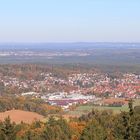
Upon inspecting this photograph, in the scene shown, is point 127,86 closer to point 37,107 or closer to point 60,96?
point 60,96

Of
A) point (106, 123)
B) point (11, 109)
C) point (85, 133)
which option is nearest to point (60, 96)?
point (11, 109)

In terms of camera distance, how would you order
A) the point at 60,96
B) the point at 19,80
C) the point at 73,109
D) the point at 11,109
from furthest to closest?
the point at 19,80, the point at 60,96, the point at 73,109, the point at 11,109

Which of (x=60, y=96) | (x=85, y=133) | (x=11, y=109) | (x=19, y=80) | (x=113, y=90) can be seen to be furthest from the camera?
(x=19, y=80)

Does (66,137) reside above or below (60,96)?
above

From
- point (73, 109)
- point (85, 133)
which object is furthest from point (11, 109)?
point (85, 133)

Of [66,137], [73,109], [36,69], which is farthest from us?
[36,69]

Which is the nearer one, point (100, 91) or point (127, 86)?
point (100, 91)

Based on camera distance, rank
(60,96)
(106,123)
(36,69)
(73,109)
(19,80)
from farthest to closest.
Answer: (36,69) < (19,80) < (60,96) < (73,109) < (106,123)

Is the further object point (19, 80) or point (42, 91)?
point (19, 80)

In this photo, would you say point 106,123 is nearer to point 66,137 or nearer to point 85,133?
point 66,137
